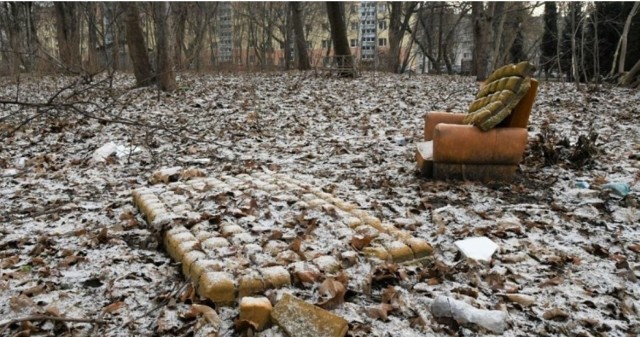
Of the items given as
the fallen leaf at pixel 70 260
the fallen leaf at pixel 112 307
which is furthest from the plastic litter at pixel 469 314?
the fallen leaf at pixel 70 260

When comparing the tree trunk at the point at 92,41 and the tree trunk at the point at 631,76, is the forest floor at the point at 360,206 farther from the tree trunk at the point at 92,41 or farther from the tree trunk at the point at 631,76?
the tree trunk at the point at 92,41

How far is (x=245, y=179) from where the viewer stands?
4.39 meters

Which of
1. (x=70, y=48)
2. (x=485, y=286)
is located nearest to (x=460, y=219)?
(x=485, y=286)

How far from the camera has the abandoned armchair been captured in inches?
166

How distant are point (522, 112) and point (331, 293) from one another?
2.89 m

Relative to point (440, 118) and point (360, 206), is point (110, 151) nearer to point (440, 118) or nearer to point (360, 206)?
point (360, 206)

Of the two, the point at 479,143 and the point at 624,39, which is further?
the point at 624,39

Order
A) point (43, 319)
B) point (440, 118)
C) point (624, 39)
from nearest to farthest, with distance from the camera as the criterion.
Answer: point (43, 319)
point (440, 118)
point (624, 39)

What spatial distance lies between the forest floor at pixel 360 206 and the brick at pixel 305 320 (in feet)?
0.30

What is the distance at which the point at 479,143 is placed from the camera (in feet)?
14.0

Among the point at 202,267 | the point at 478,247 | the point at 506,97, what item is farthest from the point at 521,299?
the point at 506,97

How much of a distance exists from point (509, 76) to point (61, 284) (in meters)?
4.13

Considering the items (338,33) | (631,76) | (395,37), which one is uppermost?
(395,37)

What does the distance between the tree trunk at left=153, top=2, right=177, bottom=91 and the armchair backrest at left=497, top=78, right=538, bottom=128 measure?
23.1 feet
